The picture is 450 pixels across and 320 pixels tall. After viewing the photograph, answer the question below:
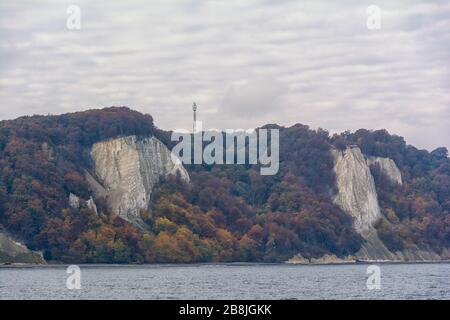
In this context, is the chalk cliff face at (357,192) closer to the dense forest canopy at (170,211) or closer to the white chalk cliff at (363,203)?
the white chalk cliff at (363,203)

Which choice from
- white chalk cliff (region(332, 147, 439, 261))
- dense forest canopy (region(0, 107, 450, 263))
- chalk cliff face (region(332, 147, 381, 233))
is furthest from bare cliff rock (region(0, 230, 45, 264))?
chalk cliff face (region(332, 147, 381, 233))

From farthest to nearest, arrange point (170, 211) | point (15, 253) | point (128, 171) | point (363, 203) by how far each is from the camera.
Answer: point (363, 203) < point (170, 211) < point (128, 171) < point (15, 253)

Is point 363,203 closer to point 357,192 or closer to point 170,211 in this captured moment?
point 357,192

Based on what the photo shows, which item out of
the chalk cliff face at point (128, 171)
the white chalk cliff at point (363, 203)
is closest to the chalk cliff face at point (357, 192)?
the white chalk cliff at point (363, 203)

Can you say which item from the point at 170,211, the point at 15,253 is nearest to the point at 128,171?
the point at 170,211

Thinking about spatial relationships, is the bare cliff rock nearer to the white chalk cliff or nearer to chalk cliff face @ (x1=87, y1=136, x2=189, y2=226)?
chalk cliff face @ (x1=87, y1=136, x2=189, y2=226)

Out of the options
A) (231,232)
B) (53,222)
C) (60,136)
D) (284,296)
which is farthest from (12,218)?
(284,296)
